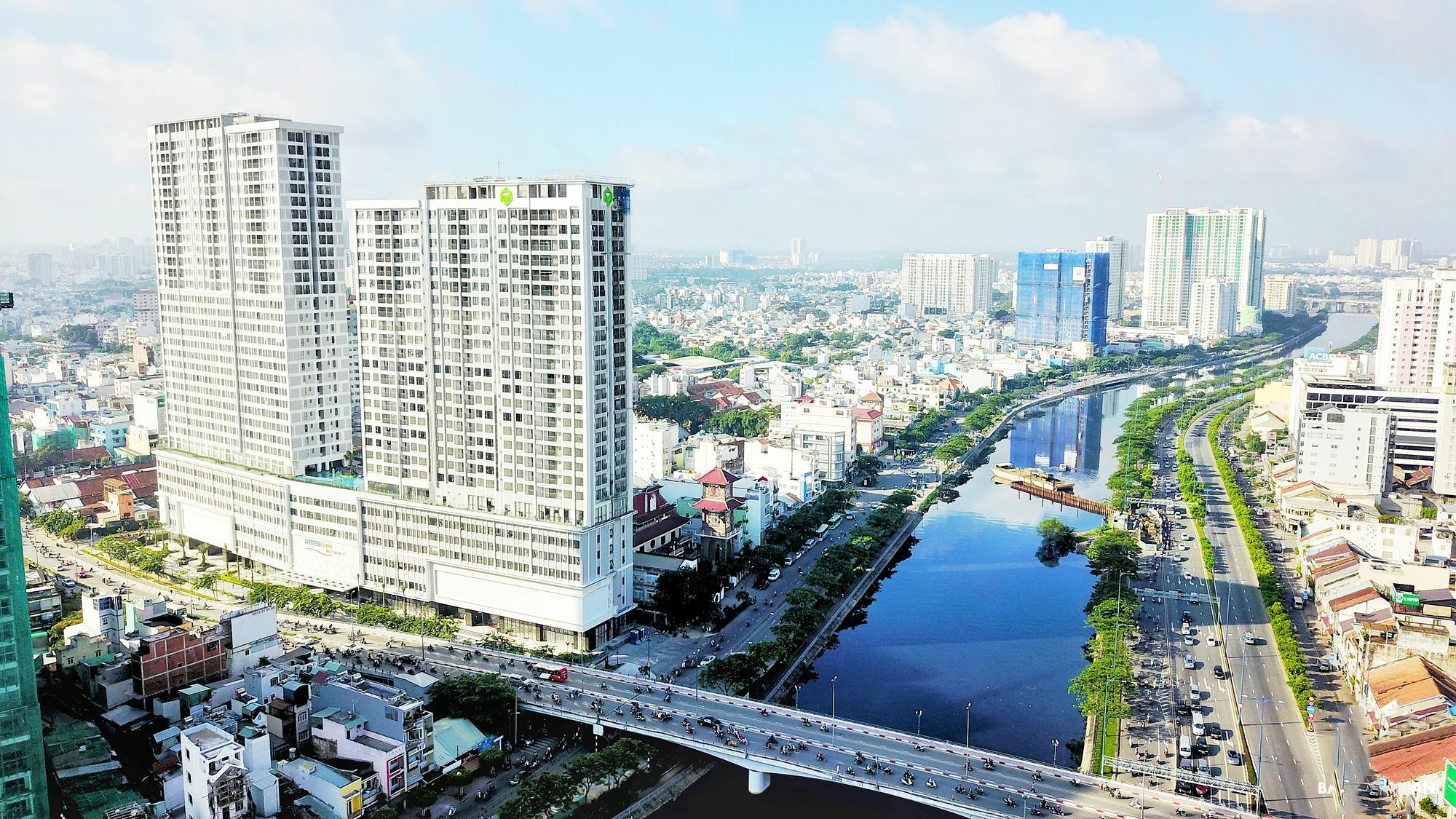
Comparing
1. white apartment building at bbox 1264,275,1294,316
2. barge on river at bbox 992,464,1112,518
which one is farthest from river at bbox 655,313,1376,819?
white apartment building at bbox 1264,275,1294,316

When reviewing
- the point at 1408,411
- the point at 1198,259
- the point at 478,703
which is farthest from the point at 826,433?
the point at 1198,259

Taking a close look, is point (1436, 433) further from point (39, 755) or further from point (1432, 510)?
point (39, 755)

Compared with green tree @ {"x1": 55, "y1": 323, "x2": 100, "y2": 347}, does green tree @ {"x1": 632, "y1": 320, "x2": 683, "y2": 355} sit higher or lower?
lower

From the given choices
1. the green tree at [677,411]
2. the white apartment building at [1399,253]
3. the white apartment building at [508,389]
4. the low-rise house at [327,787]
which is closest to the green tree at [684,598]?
the white apartment building at [508,389]

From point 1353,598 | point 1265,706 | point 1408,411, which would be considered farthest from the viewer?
point 1408,411

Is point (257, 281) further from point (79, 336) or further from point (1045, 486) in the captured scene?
point (79, 336)

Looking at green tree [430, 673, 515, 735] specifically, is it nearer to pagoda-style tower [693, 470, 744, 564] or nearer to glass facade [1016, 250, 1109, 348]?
pagoda-style tower [693, 470, 744, 564]
